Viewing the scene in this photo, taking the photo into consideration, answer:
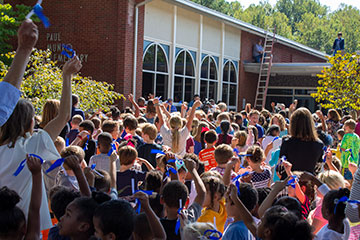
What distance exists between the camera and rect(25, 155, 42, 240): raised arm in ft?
9.74

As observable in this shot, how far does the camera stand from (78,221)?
3.08 meters

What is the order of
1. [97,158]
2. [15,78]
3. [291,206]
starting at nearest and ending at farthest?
[15,78], [291,206], [97,158]

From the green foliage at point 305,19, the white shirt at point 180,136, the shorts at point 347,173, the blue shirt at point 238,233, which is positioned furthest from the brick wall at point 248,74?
the green foliage at point 305,19

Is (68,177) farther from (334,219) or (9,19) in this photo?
(9,19)

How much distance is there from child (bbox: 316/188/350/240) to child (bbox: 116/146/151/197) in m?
2.23

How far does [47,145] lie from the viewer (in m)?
3.24

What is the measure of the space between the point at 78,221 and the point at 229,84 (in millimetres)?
20967

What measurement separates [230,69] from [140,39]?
8.02 m

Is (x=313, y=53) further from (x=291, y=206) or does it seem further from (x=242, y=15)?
(x=242, y=15)

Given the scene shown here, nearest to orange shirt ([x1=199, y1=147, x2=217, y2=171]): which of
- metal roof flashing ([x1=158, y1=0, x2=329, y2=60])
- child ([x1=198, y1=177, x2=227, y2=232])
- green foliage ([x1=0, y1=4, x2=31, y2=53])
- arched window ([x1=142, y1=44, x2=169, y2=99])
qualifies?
child ([x1=198, y1=177, x2=227, y2=232])

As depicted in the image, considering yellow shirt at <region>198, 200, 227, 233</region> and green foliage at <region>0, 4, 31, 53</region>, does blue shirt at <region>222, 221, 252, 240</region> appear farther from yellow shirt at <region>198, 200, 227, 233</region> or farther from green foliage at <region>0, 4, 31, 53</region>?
green foliage at <region>0, 4, 31, 53</region>

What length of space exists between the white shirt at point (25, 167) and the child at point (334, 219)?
2.08 m

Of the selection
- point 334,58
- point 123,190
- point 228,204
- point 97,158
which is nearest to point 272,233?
point 228,204

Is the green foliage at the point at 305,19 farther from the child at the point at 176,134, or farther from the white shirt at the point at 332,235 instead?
the white shirt at the point at 332,235
